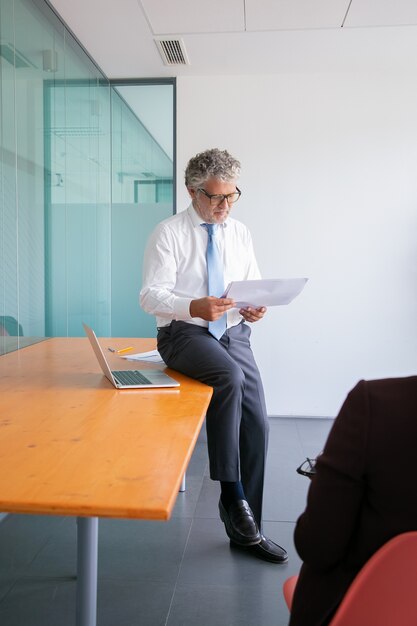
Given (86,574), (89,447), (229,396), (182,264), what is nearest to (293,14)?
(182,264)

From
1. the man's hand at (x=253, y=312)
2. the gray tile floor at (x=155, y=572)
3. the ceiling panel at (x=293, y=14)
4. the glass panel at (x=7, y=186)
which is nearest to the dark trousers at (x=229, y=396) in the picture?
the man's hand at (x=253, y=312)

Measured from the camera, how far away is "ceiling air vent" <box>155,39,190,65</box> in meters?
3.91

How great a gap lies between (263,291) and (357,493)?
4.50 ft

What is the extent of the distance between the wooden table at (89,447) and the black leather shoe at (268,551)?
0.73 metres

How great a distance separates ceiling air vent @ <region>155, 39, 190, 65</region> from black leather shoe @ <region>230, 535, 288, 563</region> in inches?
124

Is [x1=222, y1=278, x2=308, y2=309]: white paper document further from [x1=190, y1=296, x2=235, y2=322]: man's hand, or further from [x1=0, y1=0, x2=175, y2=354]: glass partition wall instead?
[x1=0, y1=0, x2=175, y2=354]: glass partition wall

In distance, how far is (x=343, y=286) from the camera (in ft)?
15.0

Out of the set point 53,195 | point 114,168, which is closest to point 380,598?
point 53,195

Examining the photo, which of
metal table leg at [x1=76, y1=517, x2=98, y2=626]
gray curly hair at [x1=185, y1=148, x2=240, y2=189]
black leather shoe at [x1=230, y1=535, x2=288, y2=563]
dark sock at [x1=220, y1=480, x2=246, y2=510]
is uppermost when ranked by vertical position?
gray curly hair at [x1=185, y1=148, x2=240, y2=189]

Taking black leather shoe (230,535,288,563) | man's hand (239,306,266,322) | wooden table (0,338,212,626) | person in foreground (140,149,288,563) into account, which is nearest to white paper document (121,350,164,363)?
person in foreground (140,149,288,563)

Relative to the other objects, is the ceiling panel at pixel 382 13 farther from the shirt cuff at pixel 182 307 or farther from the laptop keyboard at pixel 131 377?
the laptop keyboard at pixel 131 377

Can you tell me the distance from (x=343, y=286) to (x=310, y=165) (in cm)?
97

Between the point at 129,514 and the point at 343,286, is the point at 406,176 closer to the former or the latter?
the point at 343,286

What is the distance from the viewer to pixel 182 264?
8.36 feet
